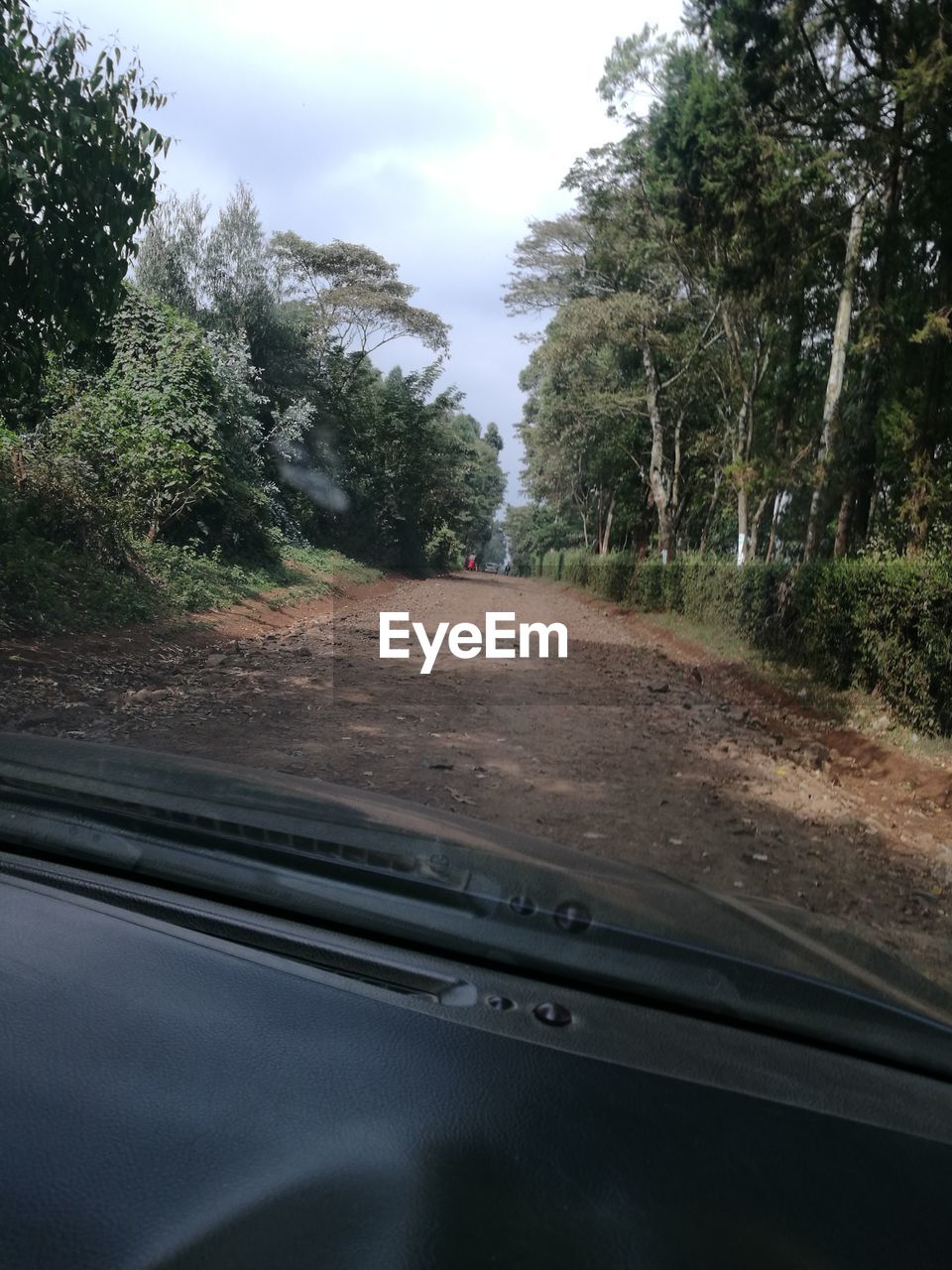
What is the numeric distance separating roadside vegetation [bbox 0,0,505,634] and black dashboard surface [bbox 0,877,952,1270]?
29.1 feet

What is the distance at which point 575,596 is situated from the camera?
4250 centimetres

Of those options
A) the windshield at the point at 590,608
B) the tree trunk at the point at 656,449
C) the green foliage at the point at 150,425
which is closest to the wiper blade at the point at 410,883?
the windshield at the point at 590,608

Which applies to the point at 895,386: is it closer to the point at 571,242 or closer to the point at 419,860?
the point at 419,860

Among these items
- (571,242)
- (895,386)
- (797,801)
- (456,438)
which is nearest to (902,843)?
(797,801)

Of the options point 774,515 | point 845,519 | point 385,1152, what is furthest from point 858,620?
point 774,515

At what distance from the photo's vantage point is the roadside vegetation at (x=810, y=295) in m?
12.7

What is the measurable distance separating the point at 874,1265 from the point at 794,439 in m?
24.3

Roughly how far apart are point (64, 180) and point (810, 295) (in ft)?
50.4

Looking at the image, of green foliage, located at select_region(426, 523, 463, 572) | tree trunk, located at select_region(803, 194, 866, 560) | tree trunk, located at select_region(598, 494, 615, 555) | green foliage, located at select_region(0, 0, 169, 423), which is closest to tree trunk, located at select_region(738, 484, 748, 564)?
tree trunk, located at select_region(803, 194, 866, 560)

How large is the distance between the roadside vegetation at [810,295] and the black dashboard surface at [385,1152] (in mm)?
9560

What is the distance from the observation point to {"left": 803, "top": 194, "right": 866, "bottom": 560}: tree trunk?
17.0 m

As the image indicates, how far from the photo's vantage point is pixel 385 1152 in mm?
1517

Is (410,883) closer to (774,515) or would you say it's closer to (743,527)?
(743,527)

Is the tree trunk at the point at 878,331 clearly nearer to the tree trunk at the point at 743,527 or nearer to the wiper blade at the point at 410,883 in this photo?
the tree trunk at the point at 743,527
